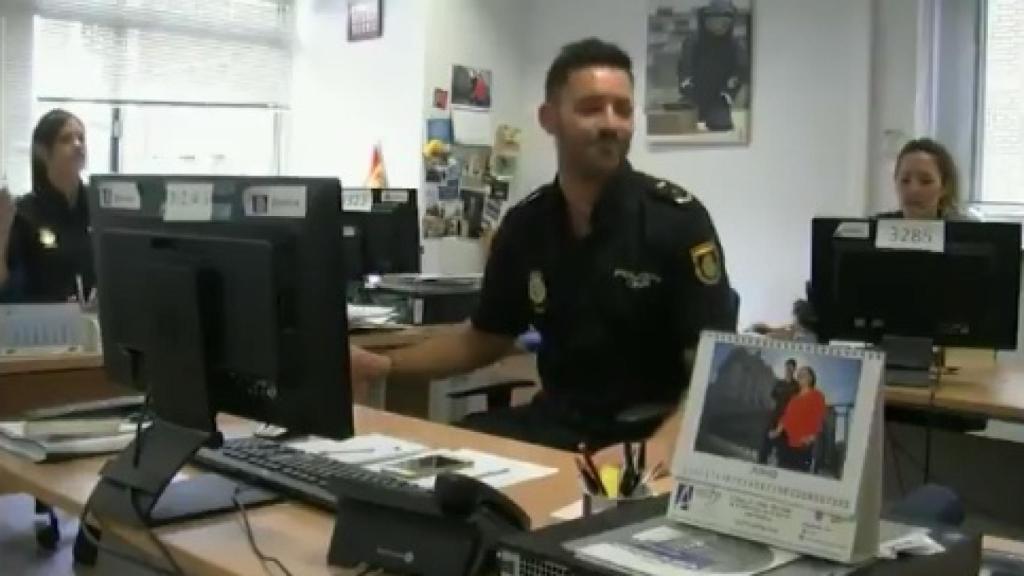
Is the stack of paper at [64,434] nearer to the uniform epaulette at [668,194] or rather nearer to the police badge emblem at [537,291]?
the police badge emblem at [537,291]

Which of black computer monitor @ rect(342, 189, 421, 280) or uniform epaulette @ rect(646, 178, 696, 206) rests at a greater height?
uniform epaulette @ rect(646, 178, 696, 206)

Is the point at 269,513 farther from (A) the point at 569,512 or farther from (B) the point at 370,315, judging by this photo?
(B) the point at 370,315

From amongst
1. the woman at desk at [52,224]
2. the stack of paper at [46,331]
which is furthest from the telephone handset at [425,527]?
the woman at desk at [52,224]

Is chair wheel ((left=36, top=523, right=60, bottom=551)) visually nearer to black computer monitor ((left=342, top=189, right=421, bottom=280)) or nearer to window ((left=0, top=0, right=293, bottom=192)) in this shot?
black computer monitor ((left=342, top=189, right=421, bottom=280))

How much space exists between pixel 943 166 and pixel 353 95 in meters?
3.06

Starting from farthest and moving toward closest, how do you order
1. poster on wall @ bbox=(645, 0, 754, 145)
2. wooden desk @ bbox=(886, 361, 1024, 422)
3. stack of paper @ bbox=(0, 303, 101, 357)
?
poster on wall @ bbox=(645, 0, 754, 145) < stack of paper @ bbox=(0, 303, 101, 357) < wooden desk @ bbox=(886, 361, 1024, 422)

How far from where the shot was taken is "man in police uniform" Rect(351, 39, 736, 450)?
247cm

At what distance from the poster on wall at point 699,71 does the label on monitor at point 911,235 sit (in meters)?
2.10

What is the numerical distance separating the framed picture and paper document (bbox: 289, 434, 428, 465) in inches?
164

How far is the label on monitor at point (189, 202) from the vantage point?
5.39 feet

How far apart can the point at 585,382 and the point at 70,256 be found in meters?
2.49

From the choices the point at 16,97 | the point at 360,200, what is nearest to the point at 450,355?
the point at 360,200

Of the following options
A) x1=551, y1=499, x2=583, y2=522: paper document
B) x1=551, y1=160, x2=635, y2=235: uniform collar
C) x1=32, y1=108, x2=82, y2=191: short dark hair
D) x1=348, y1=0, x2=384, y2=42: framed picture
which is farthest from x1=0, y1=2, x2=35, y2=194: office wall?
x1=551, y1=499, x2=583, y2=522: paper document

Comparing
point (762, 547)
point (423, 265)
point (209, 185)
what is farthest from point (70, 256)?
point (762, 547)
